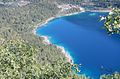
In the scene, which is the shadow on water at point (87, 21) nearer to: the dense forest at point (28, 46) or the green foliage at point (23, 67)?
the dense forest at point (28, 46)

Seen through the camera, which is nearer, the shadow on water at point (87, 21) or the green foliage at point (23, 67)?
the green foliage at point (23, 67)

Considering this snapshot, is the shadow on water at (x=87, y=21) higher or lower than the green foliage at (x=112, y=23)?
lower

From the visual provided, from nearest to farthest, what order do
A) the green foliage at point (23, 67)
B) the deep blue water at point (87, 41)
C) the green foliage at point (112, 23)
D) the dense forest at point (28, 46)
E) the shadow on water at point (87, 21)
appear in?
1. the green foliage at point (112, 23)
2. the green foliage at point (23, 67)
3. the dense forest at point (28, 46)
4. the deep blue water at point (87, 41)
5. the shadow on water at point (87, 21)

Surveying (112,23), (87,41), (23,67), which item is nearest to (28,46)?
(23,67)

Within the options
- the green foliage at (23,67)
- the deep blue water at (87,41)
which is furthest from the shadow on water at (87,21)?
the green foliage at (23,67)

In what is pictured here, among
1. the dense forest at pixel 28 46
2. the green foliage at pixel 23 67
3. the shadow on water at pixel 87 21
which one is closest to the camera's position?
the green foliage at pixel 23 67

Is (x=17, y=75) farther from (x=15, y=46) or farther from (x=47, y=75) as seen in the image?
(x=15, y=46)
